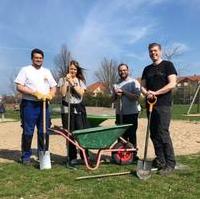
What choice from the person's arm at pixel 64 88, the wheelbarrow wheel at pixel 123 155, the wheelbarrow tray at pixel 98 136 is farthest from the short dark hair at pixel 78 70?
the wheelbarrow wheel at pixel 123 155

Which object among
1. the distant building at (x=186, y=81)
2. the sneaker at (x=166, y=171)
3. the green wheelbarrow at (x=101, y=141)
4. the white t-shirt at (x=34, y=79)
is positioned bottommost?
the sneaker at (x=166, y=171)

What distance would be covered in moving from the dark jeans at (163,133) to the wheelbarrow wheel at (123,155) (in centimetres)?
80

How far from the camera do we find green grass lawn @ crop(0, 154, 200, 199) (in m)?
5.60

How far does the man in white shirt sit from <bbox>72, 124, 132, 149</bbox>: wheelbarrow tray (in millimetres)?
A: 1112

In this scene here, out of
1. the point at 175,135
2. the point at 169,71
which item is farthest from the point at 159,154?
the point at 175,135

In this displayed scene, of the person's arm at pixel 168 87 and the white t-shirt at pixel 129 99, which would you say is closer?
the person's arm at pixel 168 87

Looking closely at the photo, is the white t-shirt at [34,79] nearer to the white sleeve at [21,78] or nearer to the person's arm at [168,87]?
the white sleeve at [21,78]

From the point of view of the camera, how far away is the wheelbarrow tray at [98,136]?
684cm

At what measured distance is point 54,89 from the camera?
26.2ft

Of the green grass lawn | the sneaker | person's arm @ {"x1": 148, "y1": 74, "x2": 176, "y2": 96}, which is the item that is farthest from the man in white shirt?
the sneaker

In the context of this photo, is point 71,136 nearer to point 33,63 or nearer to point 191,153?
point 33,63

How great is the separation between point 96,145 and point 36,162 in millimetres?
1460

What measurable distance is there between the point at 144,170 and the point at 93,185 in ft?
3.03

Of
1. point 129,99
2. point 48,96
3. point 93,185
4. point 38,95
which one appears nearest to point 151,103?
point 129,99
